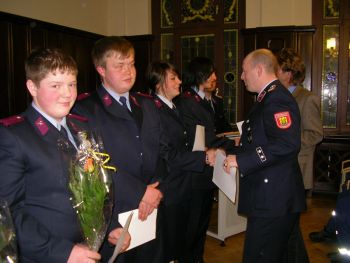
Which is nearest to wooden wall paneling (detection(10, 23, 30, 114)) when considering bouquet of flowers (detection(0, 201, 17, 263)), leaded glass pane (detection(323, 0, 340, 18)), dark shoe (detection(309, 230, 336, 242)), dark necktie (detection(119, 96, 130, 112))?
dark necktie (detection(119, 96, 130, 112))

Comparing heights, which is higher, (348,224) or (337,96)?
(337,96)

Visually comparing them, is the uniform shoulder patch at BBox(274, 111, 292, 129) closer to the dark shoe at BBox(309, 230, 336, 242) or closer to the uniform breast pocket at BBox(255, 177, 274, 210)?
the uniform breast pocket at BBox(255, 177, 274, 210)

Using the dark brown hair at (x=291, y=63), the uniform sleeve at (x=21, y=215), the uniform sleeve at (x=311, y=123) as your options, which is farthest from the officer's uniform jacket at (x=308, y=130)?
the uniform sleeve at (x=21, y=215)

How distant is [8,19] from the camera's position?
4.50 metres

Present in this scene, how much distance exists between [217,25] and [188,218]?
13.7 feet

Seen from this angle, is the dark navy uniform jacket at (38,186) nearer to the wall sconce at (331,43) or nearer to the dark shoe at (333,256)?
the dark shoe at (333,256)

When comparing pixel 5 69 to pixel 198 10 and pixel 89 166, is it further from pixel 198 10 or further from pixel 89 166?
pixel 89 166

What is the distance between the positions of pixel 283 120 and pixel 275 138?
0.33ft

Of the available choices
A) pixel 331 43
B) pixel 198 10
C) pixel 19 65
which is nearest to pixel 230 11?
pixel 198 10

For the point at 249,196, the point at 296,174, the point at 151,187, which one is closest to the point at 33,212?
the point at 151,187

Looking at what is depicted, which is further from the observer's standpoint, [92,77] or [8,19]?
[92,77]

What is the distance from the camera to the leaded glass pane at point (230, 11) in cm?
598

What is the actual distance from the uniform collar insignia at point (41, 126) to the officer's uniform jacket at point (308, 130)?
7.11 feet

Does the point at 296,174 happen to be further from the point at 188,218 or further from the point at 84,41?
the point at 84,41
